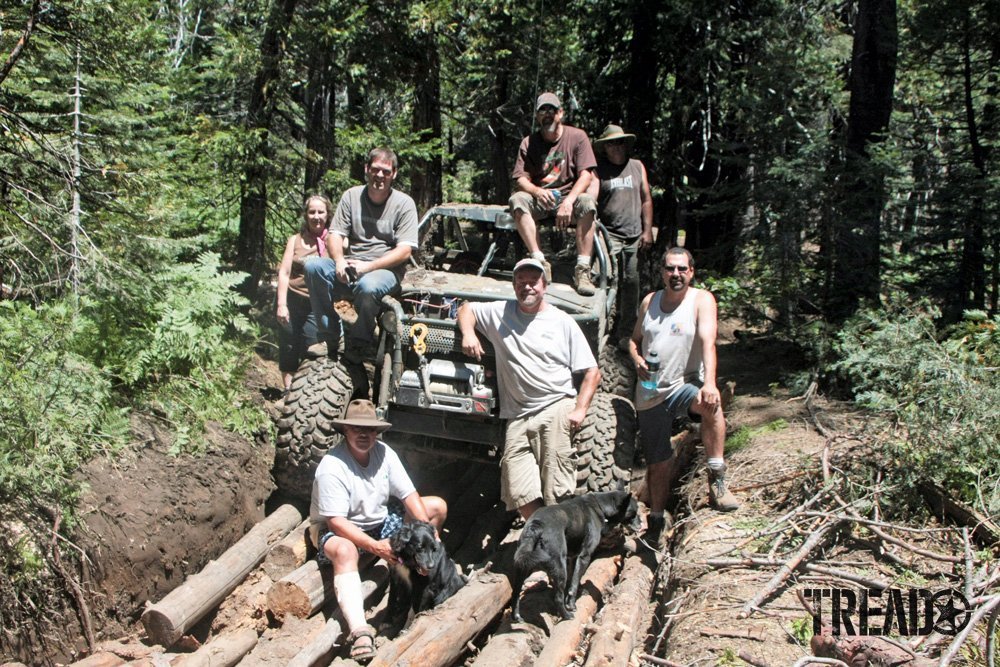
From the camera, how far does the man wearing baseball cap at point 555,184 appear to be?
27.1ft

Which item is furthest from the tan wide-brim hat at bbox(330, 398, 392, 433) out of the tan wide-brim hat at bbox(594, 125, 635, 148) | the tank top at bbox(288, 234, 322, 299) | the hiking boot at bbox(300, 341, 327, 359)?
the tan wide-brim hat at bbox(594, 125, 635, 148)

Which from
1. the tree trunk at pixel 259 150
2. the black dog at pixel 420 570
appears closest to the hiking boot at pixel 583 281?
the black dog at pixel 420 570

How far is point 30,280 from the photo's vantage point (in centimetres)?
762

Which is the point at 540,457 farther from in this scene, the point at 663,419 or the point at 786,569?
the point at 786,569

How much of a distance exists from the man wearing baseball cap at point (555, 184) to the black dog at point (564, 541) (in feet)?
7.92

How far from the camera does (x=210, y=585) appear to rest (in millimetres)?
5988

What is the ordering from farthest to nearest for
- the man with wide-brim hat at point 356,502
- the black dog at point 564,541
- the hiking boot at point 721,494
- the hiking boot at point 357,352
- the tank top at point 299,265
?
the tank top at point 299,265
the hiking boot at point 357,352
the hiking boot at point 721,494
the man with wide-brim hat at point 356,502
the black dog at point 564,541

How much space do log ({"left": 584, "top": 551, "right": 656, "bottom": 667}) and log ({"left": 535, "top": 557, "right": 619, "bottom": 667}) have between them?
0.09 m

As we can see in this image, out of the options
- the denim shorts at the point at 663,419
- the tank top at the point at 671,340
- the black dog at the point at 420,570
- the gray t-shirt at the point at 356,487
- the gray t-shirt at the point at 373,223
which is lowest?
the black dog at the point at 420,570

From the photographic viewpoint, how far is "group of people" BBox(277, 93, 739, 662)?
20.0 feet

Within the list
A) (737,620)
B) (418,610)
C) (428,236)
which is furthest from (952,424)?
(428,236)

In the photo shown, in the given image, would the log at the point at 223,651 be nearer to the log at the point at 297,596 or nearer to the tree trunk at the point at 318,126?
the log at the point at 297,596

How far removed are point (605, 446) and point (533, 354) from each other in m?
0.94

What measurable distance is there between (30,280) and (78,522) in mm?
2755
